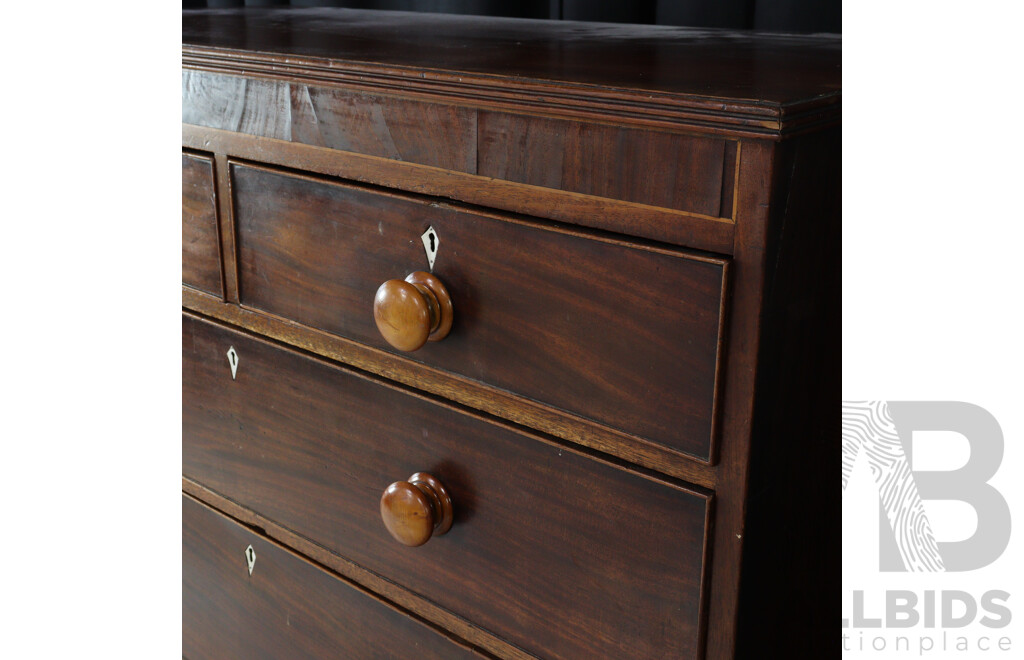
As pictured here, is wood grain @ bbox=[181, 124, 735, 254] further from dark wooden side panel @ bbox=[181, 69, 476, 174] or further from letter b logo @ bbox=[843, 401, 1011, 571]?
letter b logo @ bbox=[843, 401, 1011, 571]

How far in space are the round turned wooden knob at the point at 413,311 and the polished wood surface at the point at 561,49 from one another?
0.13 meters

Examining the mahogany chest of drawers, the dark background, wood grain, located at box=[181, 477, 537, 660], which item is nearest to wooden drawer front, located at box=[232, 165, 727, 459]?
the mahogany chest of drawers

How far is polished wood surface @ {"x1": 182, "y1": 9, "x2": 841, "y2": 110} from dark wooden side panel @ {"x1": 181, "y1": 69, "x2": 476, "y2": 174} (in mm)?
25

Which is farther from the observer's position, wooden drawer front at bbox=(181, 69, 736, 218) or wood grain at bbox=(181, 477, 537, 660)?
wood grain at bbox=(181, 477, 537, 660)

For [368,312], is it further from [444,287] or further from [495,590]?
[495,590]

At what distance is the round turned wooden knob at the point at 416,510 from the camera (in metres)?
0.61

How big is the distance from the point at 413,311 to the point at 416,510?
140mm

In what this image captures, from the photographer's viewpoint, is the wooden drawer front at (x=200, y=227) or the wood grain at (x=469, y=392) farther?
the wooden drawer front at (x=200, y=227)

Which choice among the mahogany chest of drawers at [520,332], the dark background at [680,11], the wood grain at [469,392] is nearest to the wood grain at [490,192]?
the mahogany chest of drawers at [520,332]

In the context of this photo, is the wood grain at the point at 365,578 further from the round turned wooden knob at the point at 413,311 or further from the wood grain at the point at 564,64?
the wood grain at the point at 564,64

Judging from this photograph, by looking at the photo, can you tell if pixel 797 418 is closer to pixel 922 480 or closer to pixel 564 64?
pixel 922 480

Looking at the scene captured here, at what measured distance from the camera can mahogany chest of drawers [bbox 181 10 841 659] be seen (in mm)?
477

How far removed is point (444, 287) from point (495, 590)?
0.68ft
